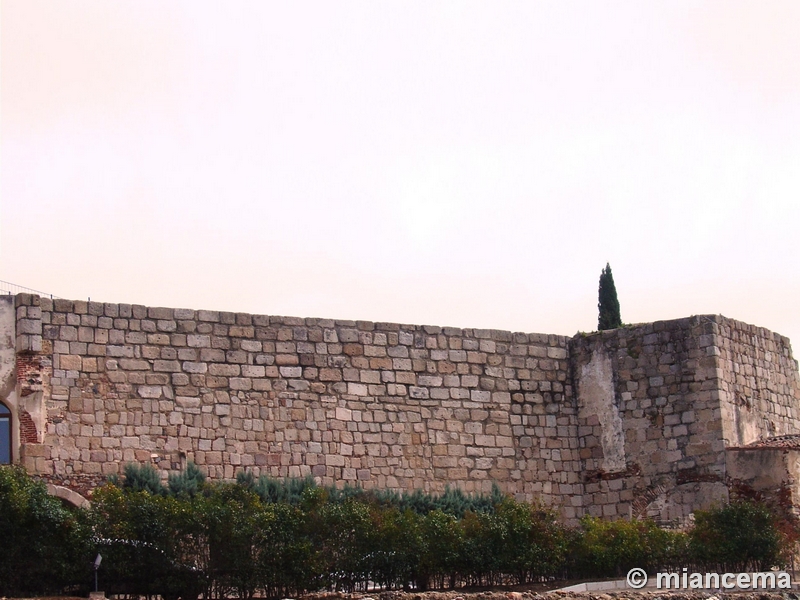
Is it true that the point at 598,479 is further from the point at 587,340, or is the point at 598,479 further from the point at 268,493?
the point at 268,493

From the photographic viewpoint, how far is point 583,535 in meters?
21.5

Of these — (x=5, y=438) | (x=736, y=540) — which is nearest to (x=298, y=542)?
(x=5, y=438)

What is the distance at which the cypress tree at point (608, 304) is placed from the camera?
28859 mm

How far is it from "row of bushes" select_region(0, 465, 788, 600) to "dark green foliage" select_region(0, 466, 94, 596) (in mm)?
11

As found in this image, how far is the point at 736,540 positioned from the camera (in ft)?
70.8

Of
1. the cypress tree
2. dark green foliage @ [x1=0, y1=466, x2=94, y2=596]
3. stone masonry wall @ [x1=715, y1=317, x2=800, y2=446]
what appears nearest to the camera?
dark green foliage @ [x1=0, y1=466, x2=94, y2=596]

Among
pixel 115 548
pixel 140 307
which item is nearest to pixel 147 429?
pixel 140 307

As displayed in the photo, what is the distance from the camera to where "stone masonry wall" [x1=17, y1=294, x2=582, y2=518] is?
21.8m

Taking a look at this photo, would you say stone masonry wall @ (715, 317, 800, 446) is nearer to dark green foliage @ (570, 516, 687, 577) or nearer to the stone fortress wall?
the stone fortress wall

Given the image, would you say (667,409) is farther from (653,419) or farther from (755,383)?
(755,383)

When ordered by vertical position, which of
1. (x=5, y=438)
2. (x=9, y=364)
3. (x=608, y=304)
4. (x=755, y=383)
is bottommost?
(x=5, y=438)

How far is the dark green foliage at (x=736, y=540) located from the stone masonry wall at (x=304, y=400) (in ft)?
11.5

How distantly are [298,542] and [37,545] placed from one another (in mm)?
3062

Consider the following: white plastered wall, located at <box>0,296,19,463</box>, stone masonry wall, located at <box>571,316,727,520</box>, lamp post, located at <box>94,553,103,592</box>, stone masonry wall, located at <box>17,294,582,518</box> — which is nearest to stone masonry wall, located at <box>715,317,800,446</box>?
stone masonry wall, located at <box>571,316,727,520</box>
